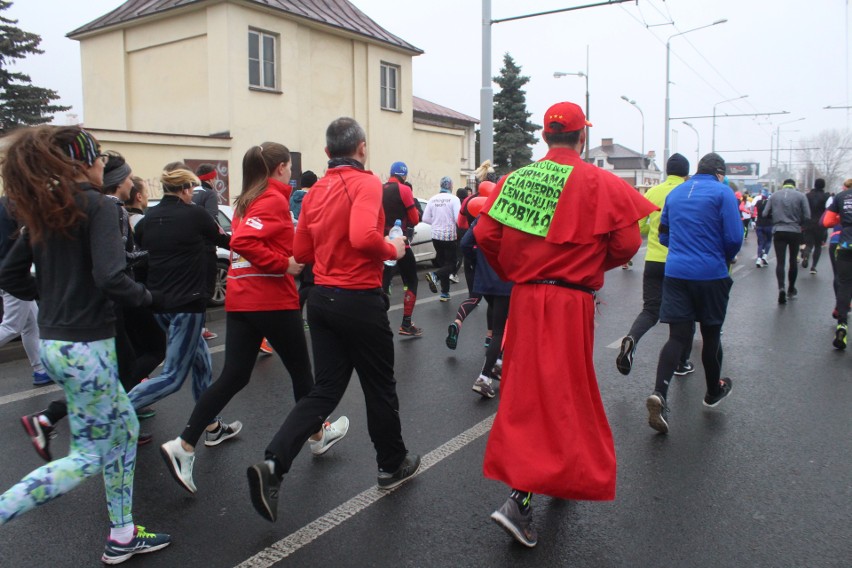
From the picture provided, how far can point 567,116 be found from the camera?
11.0 feet

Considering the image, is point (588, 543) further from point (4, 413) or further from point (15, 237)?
point (4, 413)

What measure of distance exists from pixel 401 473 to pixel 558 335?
4.12 ft

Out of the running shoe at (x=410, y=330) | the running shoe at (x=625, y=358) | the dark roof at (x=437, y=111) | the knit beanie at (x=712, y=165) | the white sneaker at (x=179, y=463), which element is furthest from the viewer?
the dark roof at (x=437, y=111)

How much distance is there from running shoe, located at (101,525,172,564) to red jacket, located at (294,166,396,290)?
1.38 metres

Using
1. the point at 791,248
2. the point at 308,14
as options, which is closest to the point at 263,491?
the point at 791,248

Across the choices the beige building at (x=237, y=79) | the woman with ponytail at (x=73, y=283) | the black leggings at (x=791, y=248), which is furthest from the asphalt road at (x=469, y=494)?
the beige building at (x=237, y=79)

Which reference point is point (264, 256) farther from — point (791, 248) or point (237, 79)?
point (237, 79)

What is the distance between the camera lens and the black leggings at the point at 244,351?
3858 millimetres

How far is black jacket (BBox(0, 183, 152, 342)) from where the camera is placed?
2764 mm

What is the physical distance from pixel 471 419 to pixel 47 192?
3204mm

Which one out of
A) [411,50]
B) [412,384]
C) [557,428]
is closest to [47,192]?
[557,428]

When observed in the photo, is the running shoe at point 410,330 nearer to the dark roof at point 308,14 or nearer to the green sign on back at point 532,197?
the green sign on back at point 532,197

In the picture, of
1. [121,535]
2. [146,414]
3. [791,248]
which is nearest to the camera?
[121,535]

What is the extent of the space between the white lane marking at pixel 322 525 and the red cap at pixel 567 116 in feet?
6.75
